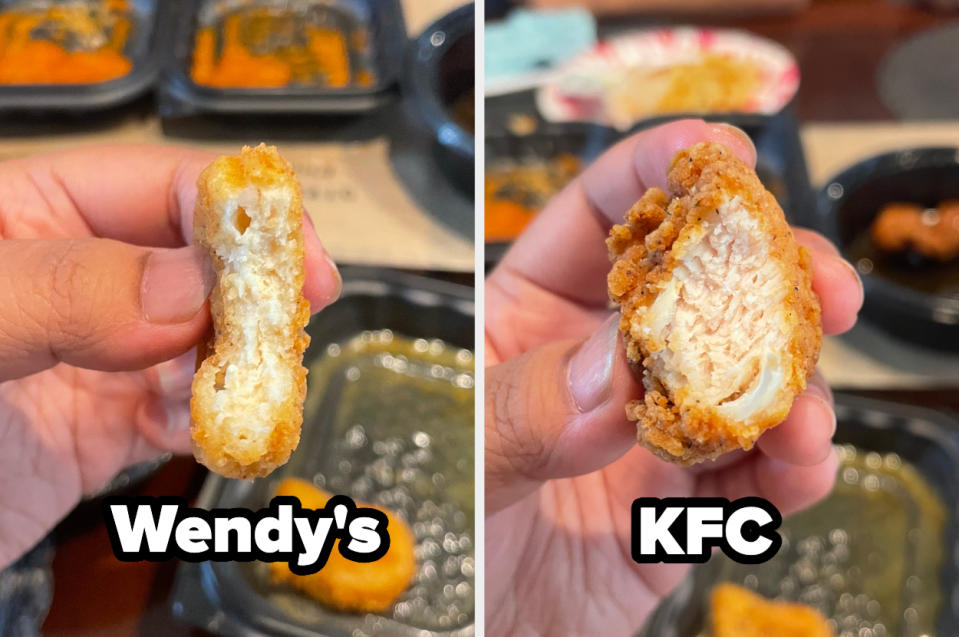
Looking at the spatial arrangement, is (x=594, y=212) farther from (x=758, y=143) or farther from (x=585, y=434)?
(x=758, y=143)

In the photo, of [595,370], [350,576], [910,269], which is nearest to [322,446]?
[350,576]

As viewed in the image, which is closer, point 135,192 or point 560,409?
point 560,409

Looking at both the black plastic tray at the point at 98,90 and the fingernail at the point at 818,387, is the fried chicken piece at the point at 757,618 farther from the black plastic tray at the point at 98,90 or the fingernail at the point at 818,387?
the black plastic tray at the point at 98,90

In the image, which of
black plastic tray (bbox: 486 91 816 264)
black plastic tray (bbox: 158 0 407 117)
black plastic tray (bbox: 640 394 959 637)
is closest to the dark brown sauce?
black plastic tray (bbox: 486 91 816 264)

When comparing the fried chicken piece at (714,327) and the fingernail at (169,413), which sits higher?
the fried chicken piece at (714,327)

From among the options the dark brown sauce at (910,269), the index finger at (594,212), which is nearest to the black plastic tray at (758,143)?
the dark brown sauce at (910,269)

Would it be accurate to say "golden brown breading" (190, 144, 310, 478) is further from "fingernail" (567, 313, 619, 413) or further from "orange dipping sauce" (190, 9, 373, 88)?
"orange dipping sauce" (190, 9, 373, 88)

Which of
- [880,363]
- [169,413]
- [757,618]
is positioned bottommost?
[757,618]
